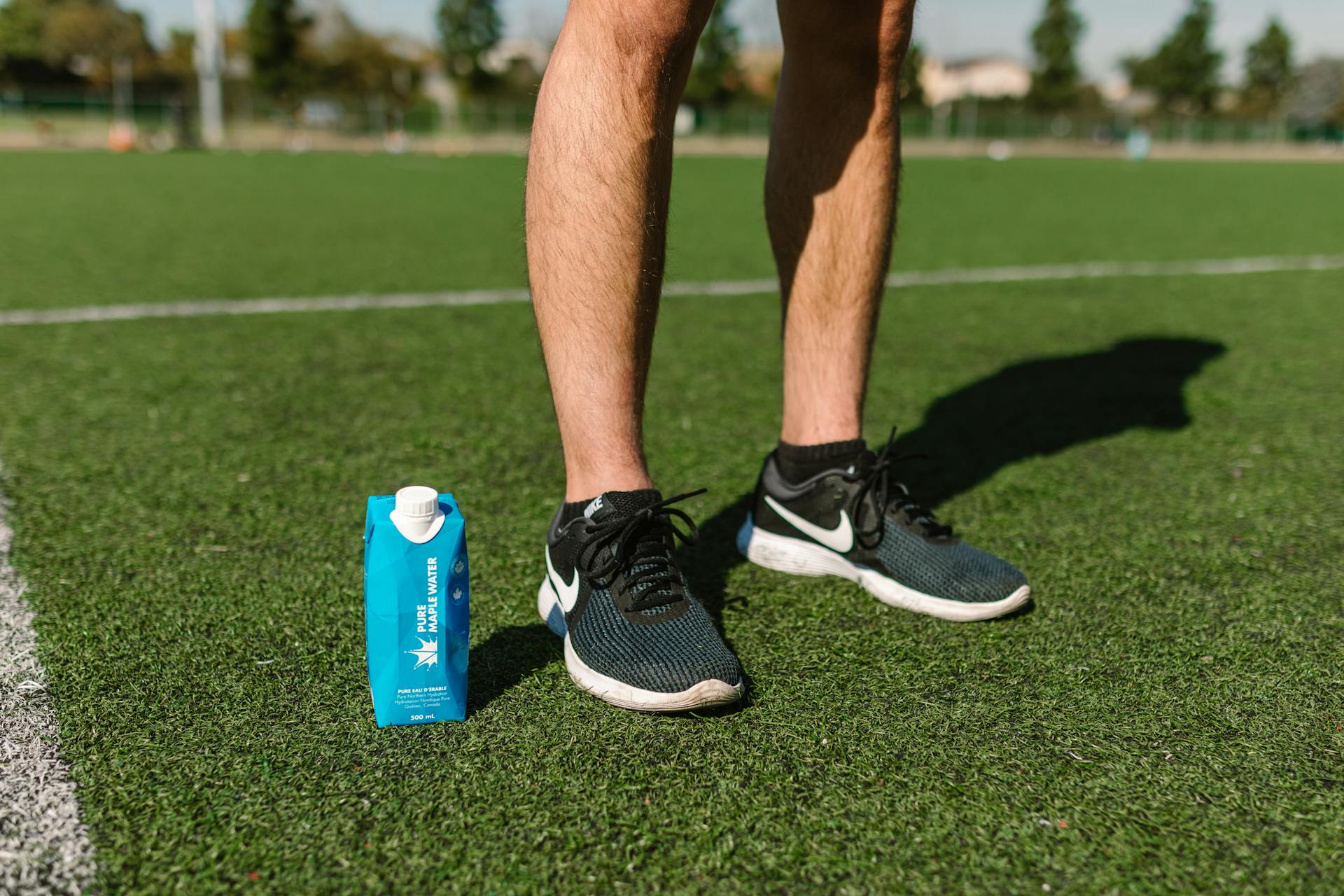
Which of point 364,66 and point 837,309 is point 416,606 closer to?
point 837,309

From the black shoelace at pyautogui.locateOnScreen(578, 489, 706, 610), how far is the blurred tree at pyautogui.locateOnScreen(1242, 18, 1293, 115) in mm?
69440

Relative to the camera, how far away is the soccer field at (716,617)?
3.21 feet

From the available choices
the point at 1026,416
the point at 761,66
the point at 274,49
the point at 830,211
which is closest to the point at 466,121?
the point at 274,49

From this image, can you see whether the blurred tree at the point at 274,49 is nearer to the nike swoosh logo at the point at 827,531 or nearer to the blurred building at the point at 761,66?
the blurred building at the point at 761,66

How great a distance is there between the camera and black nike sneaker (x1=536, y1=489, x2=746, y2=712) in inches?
47.0

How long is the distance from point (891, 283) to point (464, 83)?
46742 millimetres

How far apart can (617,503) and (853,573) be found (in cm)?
43

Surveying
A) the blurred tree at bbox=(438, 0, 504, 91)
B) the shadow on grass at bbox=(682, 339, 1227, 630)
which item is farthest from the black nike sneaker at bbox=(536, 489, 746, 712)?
the blurred tree at bbox=(438, 0, 504, 91)

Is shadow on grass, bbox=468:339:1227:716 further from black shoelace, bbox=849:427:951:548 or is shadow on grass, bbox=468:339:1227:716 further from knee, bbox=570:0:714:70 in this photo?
knee, bbox=570:0:714:70

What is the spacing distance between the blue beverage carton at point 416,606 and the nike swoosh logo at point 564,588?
0.70ft

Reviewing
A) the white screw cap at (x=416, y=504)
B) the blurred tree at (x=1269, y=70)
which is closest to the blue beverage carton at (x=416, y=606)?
the white screw cap at (x=416, y=504)

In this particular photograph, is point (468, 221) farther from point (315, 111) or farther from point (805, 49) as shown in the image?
point (315, 111)

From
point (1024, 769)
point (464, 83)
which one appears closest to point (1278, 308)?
point (1024, 769)

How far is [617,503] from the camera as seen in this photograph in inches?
53.2
